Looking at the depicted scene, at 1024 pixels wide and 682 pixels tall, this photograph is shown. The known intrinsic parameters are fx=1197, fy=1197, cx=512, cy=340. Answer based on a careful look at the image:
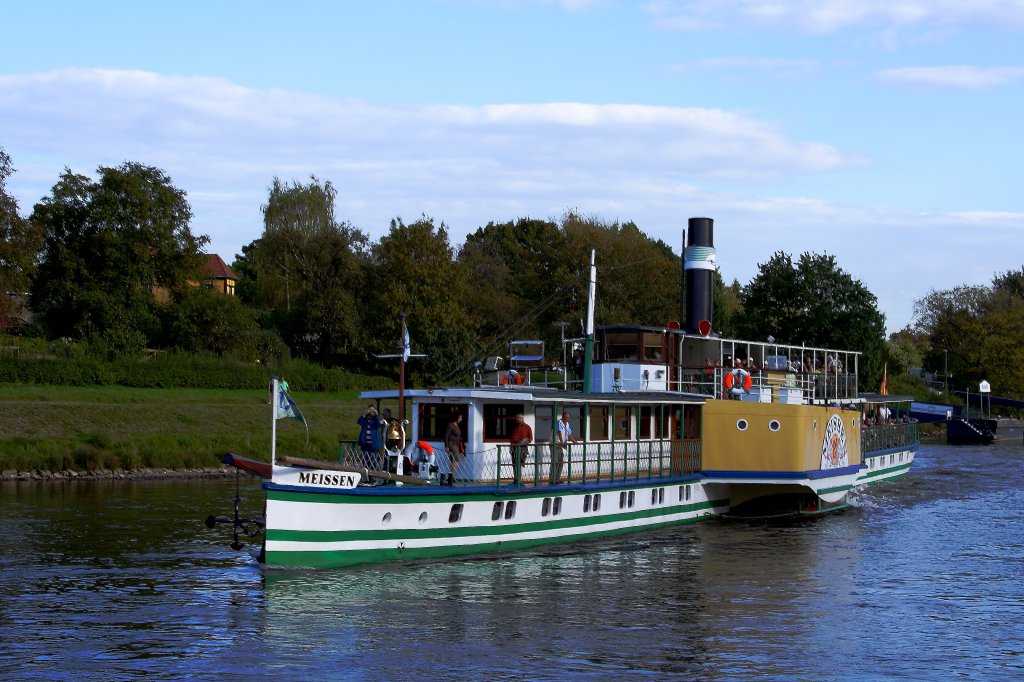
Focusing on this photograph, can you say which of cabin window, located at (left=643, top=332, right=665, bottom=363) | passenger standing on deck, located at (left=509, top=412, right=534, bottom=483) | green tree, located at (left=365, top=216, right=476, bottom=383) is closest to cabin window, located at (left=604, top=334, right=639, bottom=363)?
cabin window, located at (left=643, top=332, right=665, bottom=363)

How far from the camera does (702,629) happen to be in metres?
20.7

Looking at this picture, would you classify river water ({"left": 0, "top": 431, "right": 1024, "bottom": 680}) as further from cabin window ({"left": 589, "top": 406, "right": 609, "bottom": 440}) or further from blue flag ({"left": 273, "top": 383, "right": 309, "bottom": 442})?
blue flag ({"left": 273, "top": 383, "right": 309, "bottom": 442})

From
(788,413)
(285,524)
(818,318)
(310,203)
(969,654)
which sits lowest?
(969,654)

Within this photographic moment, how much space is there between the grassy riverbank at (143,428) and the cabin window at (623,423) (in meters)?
16.4

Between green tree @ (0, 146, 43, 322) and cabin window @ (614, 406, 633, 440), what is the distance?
3568 cm

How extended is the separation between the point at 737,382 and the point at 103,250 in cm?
4492

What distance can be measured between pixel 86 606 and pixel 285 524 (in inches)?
147

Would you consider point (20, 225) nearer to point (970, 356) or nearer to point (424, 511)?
point (424, 511)

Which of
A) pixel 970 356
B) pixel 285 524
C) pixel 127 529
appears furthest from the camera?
pixel 970 356

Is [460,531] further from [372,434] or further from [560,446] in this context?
[560,446]

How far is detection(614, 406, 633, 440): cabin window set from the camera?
31.8m

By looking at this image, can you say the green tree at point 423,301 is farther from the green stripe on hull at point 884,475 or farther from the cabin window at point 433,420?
the cabin window at point 433,420

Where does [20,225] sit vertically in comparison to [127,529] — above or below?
above

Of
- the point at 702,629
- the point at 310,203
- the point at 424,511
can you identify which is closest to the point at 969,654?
the point at 702,629
